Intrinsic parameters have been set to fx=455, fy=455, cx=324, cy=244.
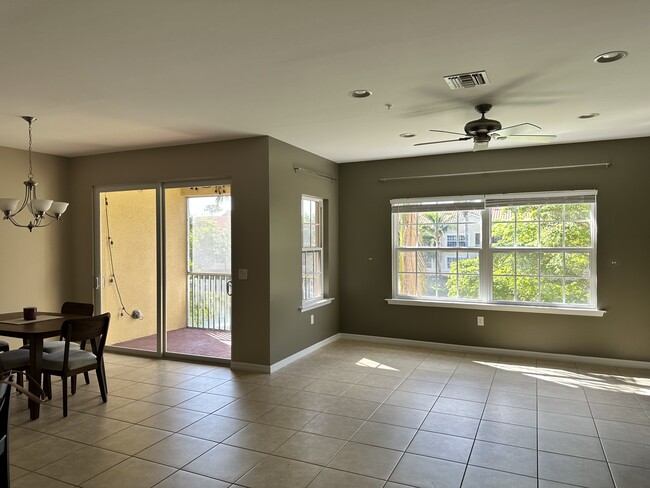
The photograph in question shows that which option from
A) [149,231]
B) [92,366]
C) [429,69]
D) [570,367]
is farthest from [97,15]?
[570,367]

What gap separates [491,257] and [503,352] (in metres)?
1.18

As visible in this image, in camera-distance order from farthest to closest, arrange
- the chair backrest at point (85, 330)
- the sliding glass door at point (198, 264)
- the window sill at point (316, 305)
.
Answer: the sliding glass door at point (198, 264)
the window sill at point (316, 305)
the chair backrest at point (85, 330)

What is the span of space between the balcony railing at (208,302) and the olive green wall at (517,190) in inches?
71.6

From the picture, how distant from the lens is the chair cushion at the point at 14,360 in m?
3.78

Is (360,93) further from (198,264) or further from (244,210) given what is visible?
(198,264)

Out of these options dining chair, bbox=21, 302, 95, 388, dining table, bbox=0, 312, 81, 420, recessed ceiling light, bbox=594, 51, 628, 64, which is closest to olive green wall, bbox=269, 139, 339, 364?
dining chair, bbox=21, 302, 95, 388

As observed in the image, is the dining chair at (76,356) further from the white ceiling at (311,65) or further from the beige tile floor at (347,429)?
the white ceiling at (311,65)

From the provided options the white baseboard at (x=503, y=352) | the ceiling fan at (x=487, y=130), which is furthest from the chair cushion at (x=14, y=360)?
the ceiling fan at (x=487, y=130)

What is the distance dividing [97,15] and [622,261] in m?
5.46

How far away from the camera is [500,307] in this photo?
559 cm

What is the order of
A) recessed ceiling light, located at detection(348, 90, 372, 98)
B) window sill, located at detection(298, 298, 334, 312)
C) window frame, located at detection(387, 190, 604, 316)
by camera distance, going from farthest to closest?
window sill, located at detection(298, 298, 334, 312)
window frame, located at detection(387, 190, 604, 316)
recessed ceiling light, located at detection(348, 90, 372, 98)

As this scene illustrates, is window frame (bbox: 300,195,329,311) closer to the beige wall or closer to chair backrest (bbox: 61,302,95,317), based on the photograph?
chair backrest (bbox: 61,302,95,317)

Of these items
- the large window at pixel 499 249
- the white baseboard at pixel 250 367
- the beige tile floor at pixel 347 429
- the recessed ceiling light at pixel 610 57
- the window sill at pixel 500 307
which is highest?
the recessed ceiling light at pixel 610 57

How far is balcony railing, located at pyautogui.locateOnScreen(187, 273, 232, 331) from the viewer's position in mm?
6953
